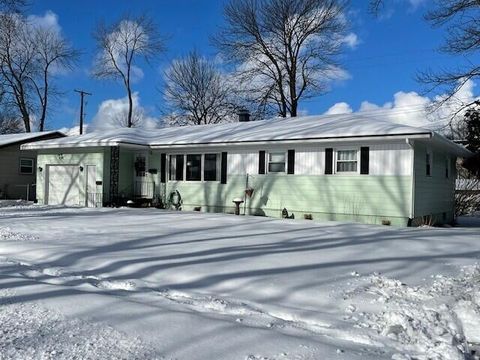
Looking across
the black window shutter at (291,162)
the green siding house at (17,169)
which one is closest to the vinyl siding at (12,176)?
the green siding house at (17,169)

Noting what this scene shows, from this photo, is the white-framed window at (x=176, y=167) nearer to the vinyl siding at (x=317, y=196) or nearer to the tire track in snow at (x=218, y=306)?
the vinyl siding at (x=317, y=196)

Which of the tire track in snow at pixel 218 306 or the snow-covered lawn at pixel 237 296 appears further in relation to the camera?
the tire track in snow at pixel 218 306

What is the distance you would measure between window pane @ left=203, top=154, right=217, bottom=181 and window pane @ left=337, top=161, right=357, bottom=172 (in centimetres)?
500

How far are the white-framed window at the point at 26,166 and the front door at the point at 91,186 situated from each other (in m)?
9.65

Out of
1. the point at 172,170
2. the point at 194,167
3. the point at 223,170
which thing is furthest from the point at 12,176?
the point at 223,170

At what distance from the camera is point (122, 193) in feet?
66.2

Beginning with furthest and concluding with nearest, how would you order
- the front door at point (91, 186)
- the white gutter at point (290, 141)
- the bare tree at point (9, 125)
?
the bare tree at point (9, 125) < the front door at point (91, 186) < the white gutter at point (290, 141)

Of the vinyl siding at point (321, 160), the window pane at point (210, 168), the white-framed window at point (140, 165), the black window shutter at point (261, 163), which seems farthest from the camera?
the white-framed window at point (140, 165)

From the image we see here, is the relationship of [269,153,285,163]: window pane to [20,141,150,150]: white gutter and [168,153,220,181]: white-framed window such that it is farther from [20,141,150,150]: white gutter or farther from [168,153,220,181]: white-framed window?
[20,141,150,150]: white gutter

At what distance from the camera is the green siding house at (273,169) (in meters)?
15.0

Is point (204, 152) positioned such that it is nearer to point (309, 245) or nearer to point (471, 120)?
point (309, 245)

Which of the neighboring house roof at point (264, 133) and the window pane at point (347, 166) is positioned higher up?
the neighboring house roof at point (264, 133)

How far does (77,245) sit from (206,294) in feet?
13.5

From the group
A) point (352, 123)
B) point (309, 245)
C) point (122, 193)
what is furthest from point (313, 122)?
point (309, 245)
